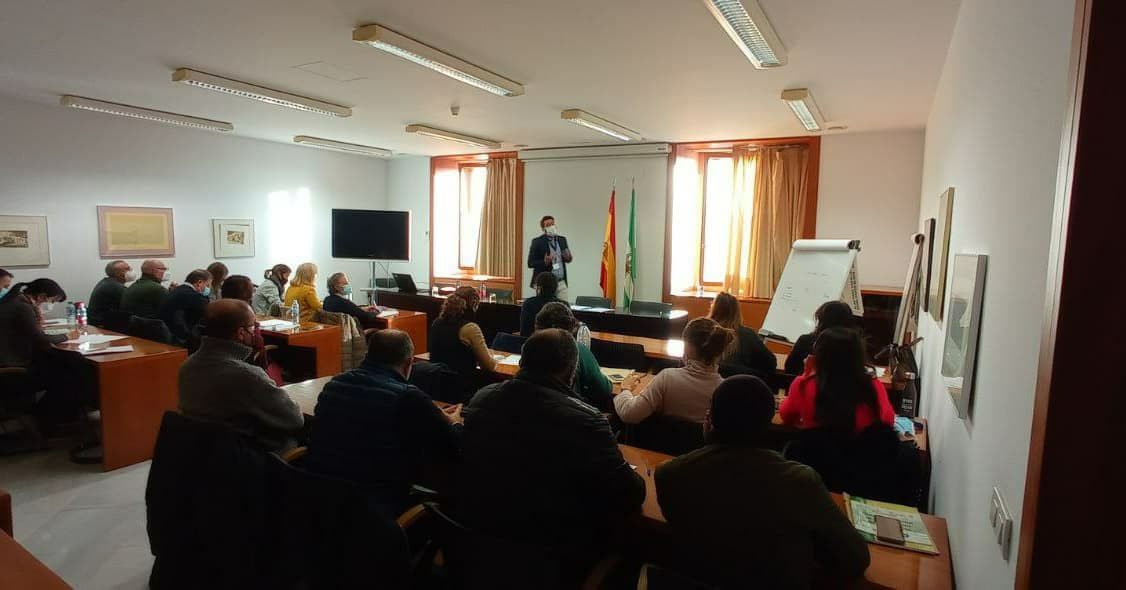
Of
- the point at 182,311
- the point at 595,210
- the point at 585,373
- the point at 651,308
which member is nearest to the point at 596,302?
the point at 651,308

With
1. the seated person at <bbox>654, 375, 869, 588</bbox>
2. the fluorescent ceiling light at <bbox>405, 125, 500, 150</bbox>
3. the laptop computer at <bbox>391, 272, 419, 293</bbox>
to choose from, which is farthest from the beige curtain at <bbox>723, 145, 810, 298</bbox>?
the seated person at <bbox>654, 375, 869, 588</bbox>

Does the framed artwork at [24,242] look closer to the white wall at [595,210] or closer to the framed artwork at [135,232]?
the framed artwork at [135,232]

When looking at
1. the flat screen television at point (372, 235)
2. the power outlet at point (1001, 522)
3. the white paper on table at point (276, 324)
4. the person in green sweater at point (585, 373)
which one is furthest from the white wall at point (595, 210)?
the power outlet at point (1001, 522)

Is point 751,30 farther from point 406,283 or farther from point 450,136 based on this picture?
point 406,283

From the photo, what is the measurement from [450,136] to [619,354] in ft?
14.7

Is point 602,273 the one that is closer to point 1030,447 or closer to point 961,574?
point 961,574

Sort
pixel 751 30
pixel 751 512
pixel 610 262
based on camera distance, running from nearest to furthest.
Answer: pixel 751 512
pixel 751 30
pixel 610 262

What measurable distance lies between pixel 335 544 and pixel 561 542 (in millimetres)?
726

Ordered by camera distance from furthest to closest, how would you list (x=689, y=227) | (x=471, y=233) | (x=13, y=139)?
(x=471, y=233) → (x=689, y=227) → (x=13, y=139)

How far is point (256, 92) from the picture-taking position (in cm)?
499

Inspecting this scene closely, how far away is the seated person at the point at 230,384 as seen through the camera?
7.93ft

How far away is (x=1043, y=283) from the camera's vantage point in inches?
42.4

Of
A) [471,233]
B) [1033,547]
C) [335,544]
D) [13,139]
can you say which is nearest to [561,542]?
[335,544]

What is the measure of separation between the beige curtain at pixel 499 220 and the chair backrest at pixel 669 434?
6672 millimetres
